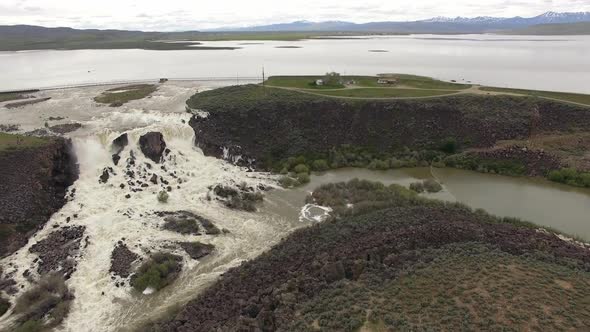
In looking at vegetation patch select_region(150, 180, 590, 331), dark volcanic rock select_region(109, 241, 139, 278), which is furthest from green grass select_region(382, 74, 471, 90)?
dark volcanic rock select_region(109, 241, 139, 278)

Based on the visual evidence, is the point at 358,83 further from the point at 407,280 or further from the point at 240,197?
the point at 407,280

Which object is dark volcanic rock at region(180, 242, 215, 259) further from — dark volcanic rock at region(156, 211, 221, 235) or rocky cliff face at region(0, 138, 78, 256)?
rocky cliff face at region(0, 138, 78, 256)

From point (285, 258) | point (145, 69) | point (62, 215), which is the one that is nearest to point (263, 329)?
point (285, 258)

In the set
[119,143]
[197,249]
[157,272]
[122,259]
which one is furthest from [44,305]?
[119,143]

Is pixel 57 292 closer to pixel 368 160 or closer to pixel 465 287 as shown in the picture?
pixel 465 287

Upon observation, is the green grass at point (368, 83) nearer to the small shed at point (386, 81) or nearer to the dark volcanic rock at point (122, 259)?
the small shed at point (386, 81)

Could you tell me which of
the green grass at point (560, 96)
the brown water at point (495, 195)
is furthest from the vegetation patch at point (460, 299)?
the green grass at point (560, 96)
